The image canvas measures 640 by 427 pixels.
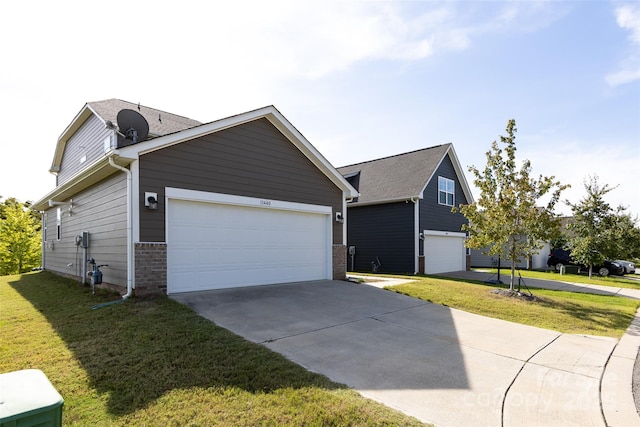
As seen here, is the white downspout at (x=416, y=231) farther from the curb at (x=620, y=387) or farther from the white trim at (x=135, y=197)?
the white trim at (x=135, y=197)

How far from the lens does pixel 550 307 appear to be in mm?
9625

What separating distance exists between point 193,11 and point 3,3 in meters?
3.39

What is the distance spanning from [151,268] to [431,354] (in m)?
6.12

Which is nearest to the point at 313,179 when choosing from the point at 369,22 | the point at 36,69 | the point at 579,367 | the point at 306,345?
the point at 369,22

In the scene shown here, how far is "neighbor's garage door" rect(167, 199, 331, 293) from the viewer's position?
8.59 metres

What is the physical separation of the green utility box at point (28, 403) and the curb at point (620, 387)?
477 cm

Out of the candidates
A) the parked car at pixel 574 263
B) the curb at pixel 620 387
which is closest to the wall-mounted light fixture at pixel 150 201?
the curb at pixel 620 387

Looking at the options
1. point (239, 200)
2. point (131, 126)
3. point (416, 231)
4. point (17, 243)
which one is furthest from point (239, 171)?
point (17, 243)

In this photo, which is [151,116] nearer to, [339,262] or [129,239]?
[129,239]

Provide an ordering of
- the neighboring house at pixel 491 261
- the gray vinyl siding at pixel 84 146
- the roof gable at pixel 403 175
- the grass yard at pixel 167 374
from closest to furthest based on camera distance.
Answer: the grass yard at pixel 167 374 < the gray vinyl siding at pixel 84 146 < the roof gable at pixel 403 175 < the neighboring house at pixel 491 261

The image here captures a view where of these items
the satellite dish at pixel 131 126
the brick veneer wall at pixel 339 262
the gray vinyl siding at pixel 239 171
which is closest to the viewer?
the gray vinyl siding at pixel 239 171

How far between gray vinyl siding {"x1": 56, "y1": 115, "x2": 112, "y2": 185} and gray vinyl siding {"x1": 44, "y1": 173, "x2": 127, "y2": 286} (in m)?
1.94

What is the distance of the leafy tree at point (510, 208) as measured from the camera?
10781 millimetres

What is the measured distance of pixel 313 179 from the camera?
38.8 feet
